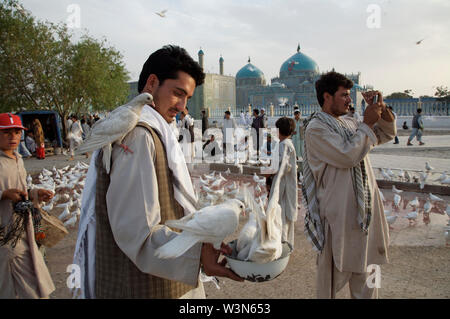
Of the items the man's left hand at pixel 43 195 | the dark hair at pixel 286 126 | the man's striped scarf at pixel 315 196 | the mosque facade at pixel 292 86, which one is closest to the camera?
the man's striped scarf at pixel 315 196

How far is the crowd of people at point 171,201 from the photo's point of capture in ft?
4.09

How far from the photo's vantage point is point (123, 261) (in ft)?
4.49

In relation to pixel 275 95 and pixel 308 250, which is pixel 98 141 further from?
pixel 275 95

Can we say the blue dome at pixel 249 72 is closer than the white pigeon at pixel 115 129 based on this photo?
No

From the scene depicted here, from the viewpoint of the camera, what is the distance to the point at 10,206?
8.04 feet

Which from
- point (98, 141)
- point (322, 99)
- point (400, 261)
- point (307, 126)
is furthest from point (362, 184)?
point (400, 261)

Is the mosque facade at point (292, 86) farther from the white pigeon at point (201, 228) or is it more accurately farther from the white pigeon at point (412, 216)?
the white pigeon at point (201, 228)

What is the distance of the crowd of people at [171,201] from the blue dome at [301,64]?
46.5 metres

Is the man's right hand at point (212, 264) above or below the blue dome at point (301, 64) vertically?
below

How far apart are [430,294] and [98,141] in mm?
3220

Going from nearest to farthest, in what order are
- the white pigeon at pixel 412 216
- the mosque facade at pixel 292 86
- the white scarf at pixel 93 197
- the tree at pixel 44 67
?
the white scarf at pixel 93 197 → the white pigeon at pixel 412 216 → the tree at pixel 44 67 → the mosque facade at pixel 292 86

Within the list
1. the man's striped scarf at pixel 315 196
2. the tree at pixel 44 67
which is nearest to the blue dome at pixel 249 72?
the tree at pixel 44 67

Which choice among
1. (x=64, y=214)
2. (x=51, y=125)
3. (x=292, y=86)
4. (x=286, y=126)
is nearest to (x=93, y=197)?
(x=286, y=126)
